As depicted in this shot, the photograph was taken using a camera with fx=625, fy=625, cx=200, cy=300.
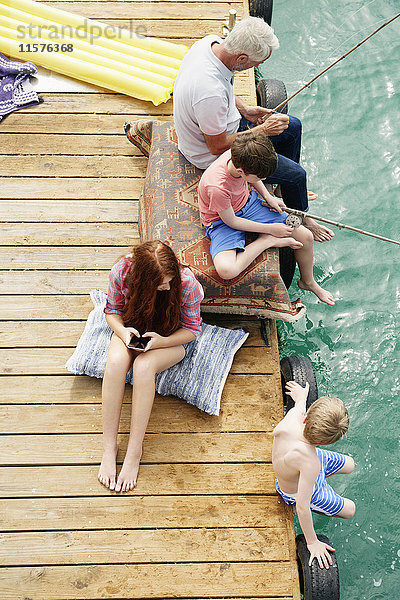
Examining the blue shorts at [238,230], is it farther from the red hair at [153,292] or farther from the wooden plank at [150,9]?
the wooden plank at [150,9]

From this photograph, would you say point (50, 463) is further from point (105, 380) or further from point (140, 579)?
point (140, 579)

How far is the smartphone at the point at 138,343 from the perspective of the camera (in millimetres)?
2594

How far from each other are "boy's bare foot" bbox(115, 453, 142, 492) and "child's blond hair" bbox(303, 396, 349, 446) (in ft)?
2.47

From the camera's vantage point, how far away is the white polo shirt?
287 cm

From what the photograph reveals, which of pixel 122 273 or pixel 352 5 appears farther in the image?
pixel 352 5

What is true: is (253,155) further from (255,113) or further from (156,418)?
(156,418)

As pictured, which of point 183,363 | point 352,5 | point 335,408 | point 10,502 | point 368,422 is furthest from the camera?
point 352,5

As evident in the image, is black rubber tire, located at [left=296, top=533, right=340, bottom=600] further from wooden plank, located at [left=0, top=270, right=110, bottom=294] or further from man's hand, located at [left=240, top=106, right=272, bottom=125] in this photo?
man's hand, located at [left=240, top=106, right=272, bottom=125]

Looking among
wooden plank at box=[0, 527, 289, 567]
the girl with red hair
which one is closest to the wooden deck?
wooden plank at box=[0, 527, 289, 567]

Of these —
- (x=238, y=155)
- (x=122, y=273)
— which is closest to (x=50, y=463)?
(x=122, y=273)

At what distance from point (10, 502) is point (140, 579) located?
621 mm

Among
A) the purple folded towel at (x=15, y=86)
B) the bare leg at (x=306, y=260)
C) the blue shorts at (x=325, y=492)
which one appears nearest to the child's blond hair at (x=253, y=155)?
the bare leg at (x=306, y=260)

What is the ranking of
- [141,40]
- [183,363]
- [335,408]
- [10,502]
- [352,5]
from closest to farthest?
[335,408]
[10,502]
[183,363]
[141,40]
[352,5]

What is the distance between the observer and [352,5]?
5.56 meters
